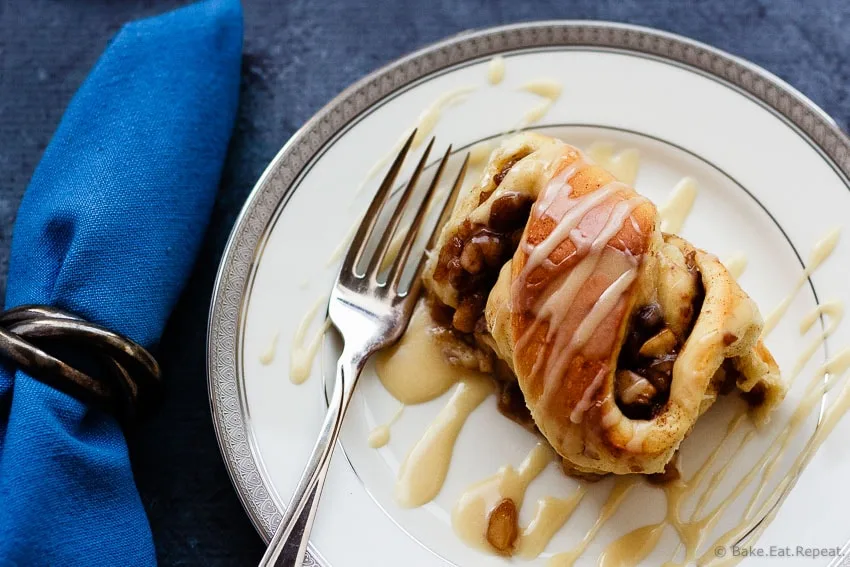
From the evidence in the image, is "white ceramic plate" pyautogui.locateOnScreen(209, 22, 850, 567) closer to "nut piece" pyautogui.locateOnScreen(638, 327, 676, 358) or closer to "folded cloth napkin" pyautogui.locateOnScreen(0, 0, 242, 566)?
"folded cloth napkin" pyautogui.locateOnScreen(0, 0, 242, 566)

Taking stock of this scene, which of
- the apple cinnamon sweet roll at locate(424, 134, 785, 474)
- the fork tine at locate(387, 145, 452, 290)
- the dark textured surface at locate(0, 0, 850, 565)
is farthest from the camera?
→ the dark textured surface at locate(0, 0, 850, 565)

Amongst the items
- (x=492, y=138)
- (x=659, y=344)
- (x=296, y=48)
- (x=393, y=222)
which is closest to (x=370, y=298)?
(x=393, y=222)

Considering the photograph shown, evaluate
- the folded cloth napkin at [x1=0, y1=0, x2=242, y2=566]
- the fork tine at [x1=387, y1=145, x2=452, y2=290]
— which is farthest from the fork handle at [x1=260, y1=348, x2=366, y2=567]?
the folded cloth napkin at [x1=0, y1=0, x2=242, y2=566]

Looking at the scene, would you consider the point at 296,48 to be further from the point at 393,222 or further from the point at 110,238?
the point at 110,238

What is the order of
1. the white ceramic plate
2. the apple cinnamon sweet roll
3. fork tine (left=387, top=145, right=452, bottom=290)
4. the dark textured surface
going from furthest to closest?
the dark textured surface
fork tine (left=387, top=145, right=452, bottom=290)
the white ceramic plate
the apple cinnamon sweet roll

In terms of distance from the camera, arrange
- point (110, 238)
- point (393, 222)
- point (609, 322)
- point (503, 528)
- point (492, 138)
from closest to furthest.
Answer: point (609, 322)
point (503, 528)
point (110, 238)
point (393, 222)
point (492, 138)

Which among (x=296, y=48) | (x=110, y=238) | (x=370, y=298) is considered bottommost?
(x=110, y=238)
